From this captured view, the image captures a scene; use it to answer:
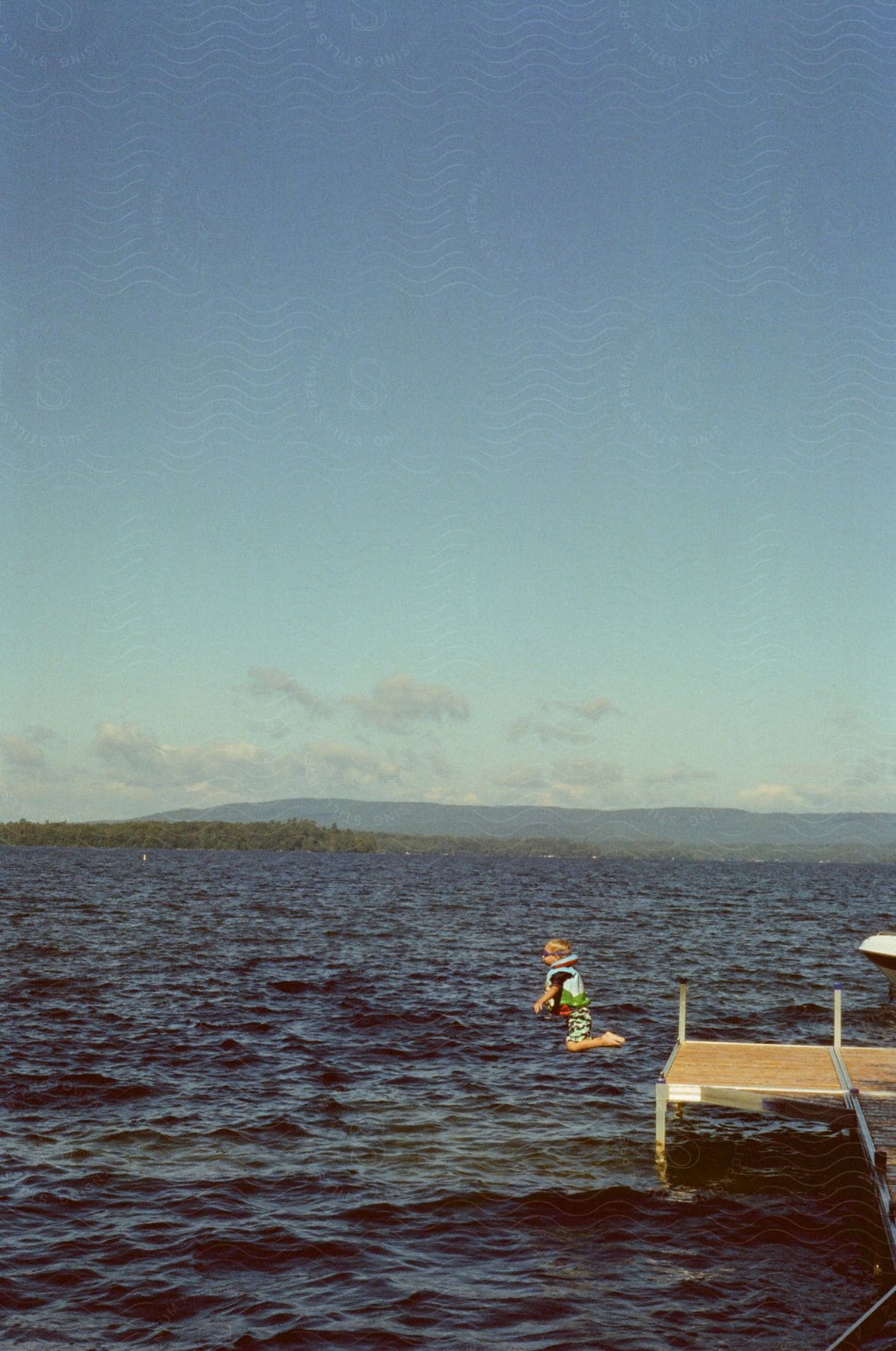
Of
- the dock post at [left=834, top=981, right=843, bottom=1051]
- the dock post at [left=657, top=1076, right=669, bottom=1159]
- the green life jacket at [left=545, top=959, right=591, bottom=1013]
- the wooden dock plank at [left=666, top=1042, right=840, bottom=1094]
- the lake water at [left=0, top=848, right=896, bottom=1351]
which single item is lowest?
the lake water at [left=0, top=848, right=896, bottom=1351]

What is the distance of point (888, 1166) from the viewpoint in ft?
50.4

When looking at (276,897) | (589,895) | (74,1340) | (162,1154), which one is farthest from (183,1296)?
(589,895)

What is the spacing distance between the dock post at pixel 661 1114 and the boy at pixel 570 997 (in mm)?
1079

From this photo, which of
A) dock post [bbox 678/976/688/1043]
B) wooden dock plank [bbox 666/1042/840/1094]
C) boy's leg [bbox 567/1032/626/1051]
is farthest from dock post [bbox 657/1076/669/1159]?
dock post [bbox 678/976/688/1043]

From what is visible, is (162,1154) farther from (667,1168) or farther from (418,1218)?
(667,1168)

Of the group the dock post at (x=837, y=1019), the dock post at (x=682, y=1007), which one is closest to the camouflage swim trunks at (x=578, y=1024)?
the dock post at (x=682, y=1007)

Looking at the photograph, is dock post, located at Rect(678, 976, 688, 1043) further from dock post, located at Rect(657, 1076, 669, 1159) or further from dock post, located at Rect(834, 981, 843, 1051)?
dock post, located at Rect(657, 1076, 669, 1159)

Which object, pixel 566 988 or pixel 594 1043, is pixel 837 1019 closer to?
pixel 594 1043

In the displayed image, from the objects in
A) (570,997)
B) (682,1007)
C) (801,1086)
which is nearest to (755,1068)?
(801,1086)

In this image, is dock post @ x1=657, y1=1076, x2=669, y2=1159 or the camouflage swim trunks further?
the camouflage swim trunks

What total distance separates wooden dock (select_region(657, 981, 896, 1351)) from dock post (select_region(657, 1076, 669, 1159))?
0.04ft

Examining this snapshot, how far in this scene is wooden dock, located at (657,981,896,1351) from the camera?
55.6ft

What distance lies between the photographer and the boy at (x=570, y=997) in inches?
759

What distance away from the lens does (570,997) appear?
19312 millimetres
